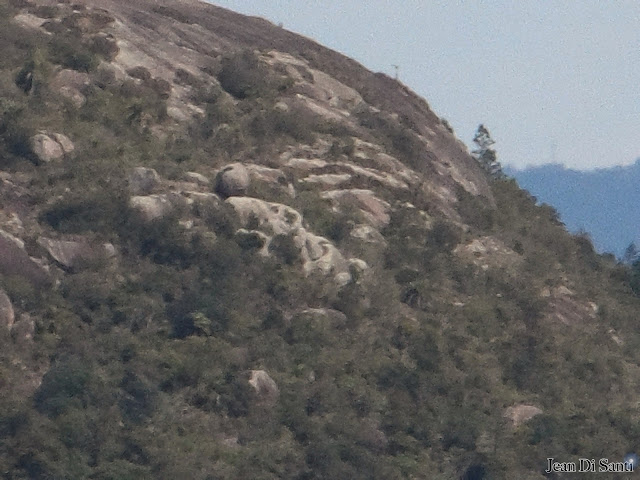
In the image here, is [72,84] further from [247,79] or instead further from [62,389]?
[62,389]

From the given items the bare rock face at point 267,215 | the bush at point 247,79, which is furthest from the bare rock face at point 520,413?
the bush at point 247,79

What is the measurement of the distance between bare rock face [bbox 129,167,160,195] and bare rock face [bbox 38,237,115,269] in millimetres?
3312

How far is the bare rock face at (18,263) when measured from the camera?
137 feet

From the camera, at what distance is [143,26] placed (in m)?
62.4

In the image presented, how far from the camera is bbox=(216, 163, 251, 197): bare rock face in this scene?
163ft

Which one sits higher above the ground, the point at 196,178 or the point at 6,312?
the point at 196,178

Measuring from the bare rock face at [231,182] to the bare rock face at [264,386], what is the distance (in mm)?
9784

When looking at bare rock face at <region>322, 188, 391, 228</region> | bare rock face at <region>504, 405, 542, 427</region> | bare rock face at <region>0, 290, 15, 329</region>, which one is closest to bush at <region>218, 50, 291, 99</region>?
bare rock face at <region>322, 188, 391, 228</region>

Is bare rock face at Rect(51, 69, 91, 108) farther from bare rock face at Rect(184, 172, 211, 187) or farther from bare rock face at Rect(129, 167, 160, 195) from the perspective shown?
bare rock face at Rect(129, 167, 160, 195)

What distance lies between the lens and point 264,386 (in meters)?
41.7

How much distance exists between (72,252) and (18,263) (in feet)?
7.94

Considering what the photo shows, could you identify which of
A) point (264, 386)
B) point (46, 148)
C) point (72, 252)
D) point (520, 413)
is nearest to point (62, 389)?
point (264, 386)

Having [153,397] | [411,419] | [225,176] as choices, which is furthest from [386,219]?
[153,397]

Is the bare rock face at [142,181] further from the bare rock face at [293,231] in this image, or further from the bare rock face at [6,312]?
the bare rock face at [6,312]
